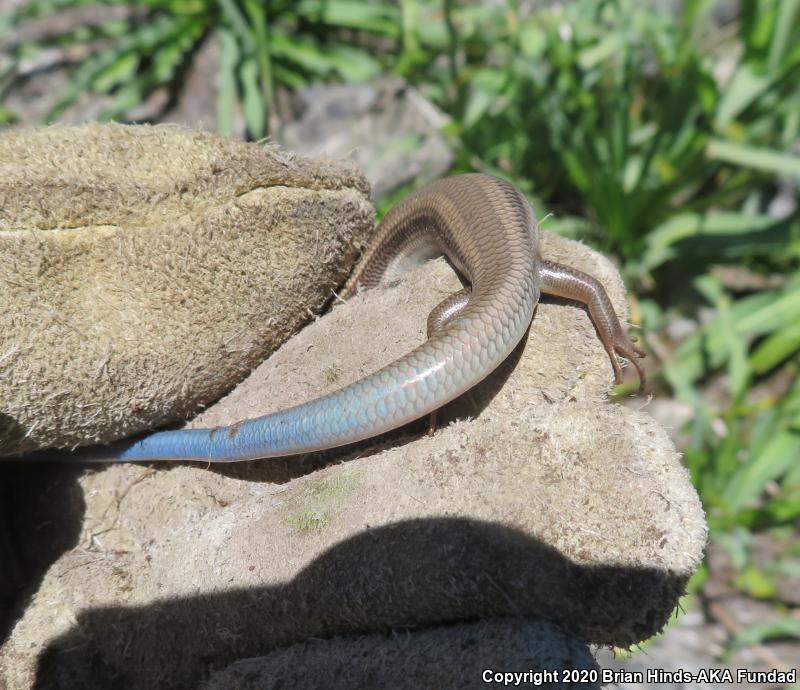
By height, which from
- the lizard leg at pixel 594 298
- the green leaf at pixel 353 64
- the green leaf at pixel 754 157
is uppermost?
the lizard leg at pixel 594 298

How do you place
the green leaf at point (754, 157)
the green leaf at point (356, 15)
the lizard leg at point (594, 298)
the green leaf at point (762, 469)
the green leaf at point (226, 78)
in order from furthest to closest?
the green leaf at point (356, 15)
the green leaf at point (226, 78)
the green leaf at point (754, 157)
the green leaf at point (762, 469)
the lizard leg at point (594, 298)

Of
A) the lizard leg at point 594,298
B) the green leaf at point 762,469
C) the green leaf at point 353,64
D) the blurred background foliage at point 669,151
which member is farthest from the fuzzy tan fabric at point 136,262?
the green leaf at point 353,64

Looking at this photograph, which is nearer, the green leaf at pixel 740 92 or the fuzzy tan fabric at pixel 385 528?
the fuzzy tan fabric at pixel 385 528

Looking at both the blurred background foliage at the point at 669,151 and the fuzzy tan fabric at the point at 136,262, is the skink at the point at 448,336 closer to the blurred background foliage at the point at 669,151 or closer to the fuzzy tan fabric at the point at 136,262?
the fuzzy tan fabric at the point at 136,262

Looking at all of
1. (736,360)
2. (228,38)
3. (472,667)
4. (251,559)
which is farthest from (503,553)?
(228,38)

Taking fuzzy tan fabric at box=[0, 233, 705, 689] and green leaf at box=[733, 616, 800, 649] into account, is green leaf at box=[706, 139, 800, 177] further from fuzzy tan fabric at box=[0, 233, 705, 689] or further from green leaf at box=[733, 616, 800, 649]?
green leaf at box=[733, 616, 800, 649]

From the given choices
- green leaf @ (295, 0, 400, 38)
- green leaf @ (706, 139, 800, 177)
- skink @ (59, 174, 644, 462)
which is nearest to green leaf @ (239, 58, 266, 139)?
green leaf @ (295, 0, 400, 38)

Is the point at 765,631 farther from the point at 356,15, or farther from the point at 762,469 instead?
the point at 356,15
